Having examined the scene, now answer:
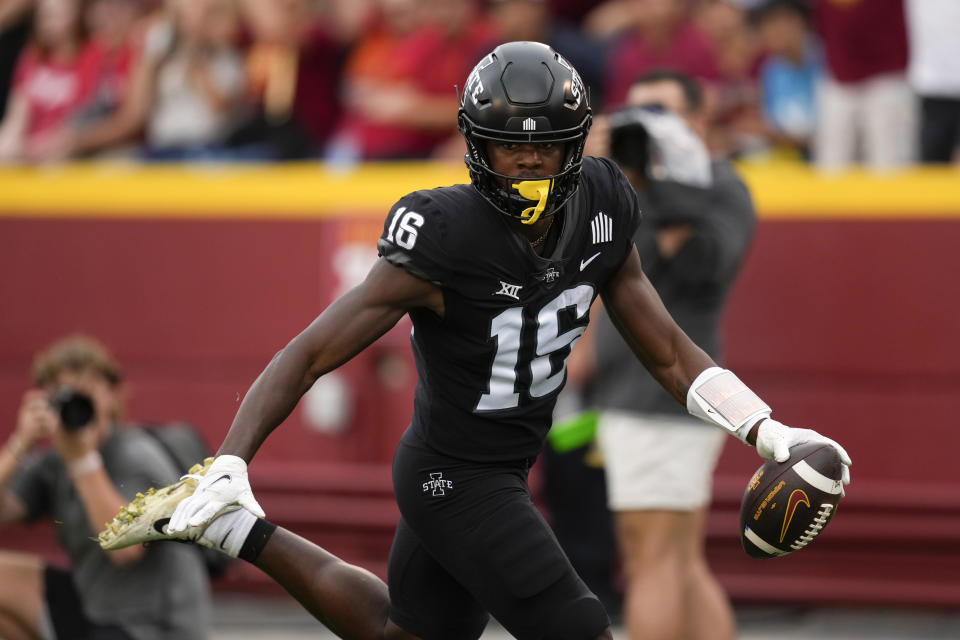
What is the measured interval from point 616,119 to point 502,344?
175 cm

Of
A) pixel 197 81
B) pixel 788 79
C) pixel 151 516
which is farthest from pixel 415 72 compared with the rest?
pixel 151 516

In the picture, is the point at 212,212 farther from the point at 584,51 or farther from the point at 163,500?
the point at 163,500

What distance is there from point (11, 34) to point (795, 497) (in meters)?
7.15

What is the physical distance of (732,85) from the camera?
7.55m

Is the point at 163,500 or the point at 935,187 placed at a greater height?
the point at 935,187

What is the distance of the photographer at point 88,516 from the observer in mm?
5090

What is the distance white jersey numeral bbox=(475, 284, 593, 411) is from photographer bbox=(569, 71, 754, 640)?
1466 millimetres

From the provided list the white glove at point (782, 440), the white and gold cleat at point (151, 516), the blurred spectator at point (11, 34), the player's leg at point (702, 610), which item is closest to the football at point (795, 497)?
the white glove at point (782, 440)

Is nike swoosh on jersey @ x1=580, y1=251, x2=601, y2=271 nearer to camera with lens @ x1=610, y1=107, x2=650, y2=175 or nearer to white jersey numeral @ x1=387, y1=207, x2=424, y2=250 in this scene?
white jersey numeral @ x1=387, y1=207, x2=424, y2=250

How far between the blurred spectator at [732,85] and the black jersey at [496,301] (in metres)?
3.57

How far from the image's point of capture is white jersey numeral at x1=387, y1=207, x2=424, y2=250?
11.6 feet

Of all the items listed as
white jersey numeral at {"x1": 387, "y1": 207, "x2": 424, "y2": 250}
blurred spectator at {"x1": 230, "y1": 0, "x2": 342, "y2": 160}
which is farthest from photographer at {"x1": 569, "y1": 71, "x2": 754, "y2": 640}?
blurred spectator at {"x1": 230, "y1": 0, "x2": 342, "y2": 160}

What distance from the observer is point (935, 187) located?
6.77 meters

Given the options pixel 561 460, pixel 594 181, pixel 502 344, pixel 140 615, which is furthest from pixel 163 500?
pixel 561 460
